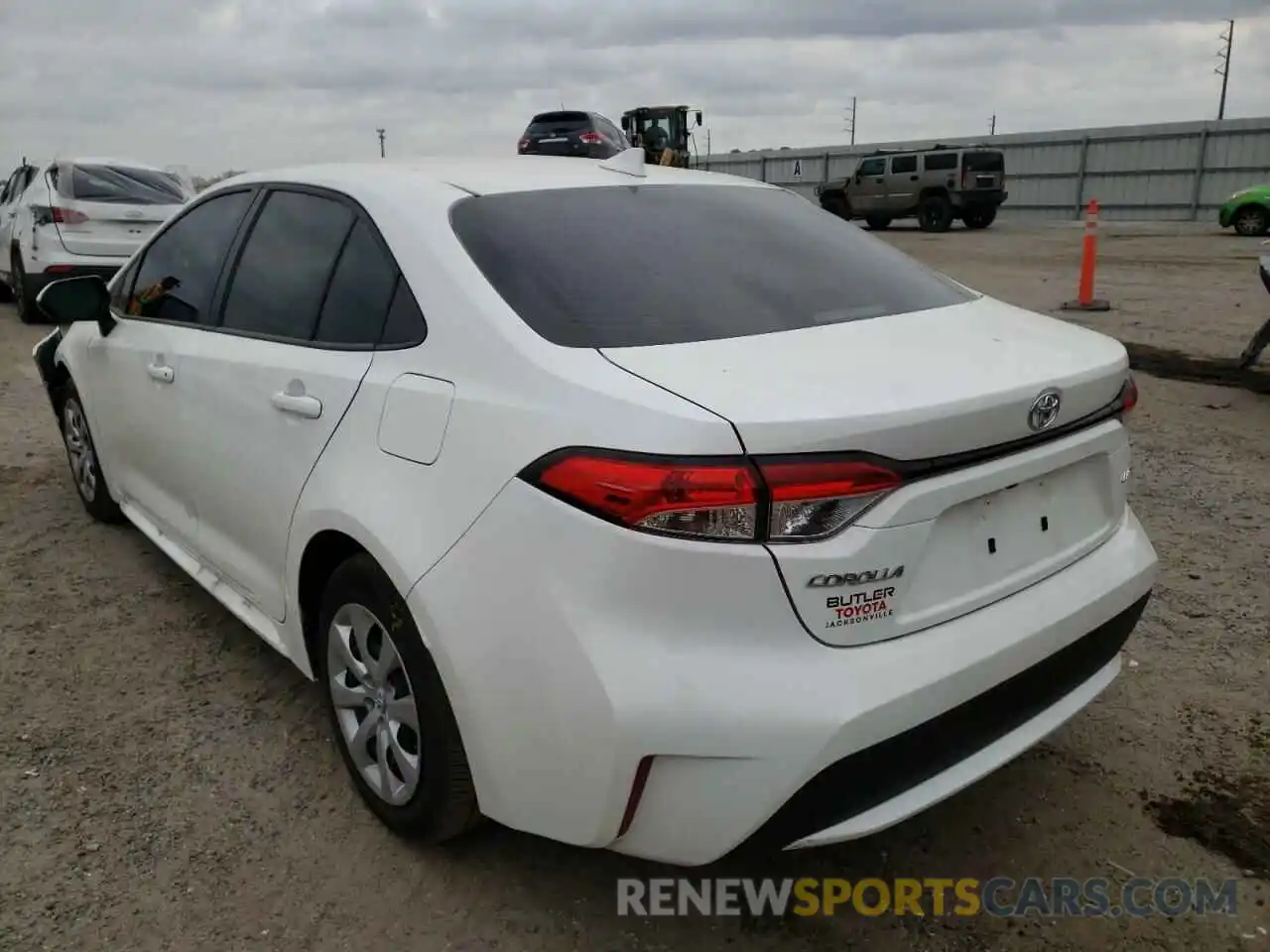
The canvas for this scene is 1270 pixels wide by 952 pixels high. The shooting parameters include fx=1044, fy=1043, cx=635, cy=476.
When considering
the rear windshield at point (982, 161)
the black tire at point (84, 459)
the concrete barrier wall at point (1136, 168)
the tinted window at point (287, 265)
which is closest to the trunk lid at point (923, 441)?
the tinted window at point (287, 265)

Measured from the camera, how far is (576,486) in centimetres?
187

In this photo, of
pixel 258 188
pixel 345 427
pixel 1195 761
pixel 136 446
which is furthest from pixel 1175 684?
pixel 136 446

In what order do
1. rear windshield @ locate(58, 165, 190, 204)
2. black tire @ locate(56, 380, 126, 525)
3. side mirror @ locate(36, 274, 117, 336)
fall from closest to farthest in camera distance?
1. side mirror @ locate(36, 274, 117, 336)
2. black tire @ locate(56, 380, 126, 525)
3. rear windshield @ locate(58, 165, 190, 204)

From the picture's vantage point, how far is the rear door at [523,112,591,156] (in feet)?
67.6

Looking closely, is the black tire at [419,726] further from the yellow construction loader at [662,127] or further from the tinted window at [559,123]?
the yellow construction loader at [662,127]

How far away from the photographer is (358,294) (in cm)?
258

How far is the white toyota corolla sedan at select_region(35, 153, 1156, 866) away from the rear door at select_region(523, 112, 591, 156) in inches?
726

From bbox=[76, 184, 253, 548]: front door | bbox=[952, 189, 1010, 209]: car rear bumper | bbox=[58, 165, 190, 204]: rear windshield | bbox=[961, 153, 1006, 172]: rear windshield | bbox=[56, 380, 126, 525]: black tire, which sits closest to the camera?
bbox=[76, 184, 253, 548]: front door

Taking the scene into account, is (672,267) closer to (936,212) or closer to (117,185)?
(117,185)

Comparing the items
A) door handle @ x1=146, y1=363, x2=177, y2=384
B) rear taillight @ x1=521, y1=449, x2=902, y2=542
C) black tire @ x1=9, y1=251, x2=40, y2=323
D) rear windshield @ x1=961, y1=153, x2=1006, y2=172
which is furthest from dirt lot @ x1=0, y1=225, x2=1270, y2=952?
rear windshield @ x1=961, y1=153, x2=1006, y2=172

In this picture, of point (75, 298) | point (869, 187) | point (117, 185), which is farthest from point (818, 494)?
point (869, 187)

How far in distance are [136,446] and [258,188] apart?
3.74 feet

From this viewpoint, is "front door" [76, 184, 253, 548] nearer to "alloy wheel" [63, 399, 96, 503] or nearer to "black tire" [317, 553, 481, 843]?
"alloy wheel" [63, 399, 96, 503]

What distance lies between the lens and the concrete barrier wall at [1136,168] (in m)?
27.6
